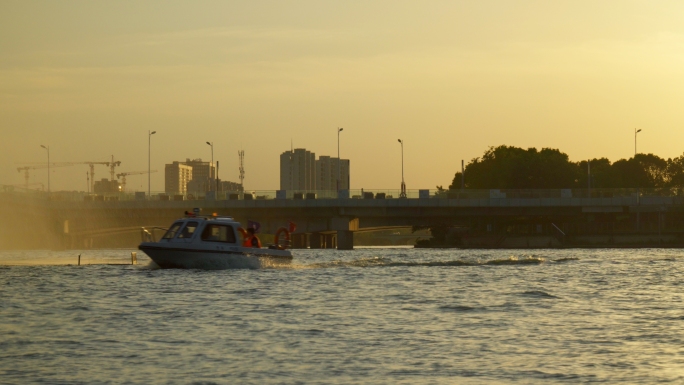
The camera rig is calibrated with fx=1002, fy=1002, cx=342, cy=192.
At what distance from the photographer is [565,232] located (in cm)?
12644

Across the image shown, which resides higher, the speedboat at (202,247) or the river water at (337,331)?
the speedboat at (202,247)

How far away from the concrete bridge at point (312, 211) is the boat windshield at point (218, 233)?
2455 inches

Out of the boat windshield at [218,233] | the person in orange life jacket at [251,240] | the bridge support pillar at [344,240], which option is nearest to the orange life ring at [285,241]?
the person in orange life jacket at [251,240]

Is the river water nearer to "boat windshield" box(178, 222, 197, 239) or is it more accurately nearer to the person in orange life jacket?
"boat windshield" box(178, 222, 197, 239)

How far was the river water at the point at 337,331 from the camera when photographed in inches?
672

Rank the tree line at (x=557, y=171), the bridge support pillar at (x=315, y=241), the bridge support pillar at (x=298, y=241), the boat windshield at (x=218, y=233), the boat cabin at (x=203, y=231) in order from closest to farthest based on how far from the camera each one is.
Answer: the boat cabin at (x=203, y=231) → the boat windshield at (x=218, y=233) → the bridge support pillar at (x=315, y=241) → the bridge support pillar at (x=298, y=241) → the tree line at (x=557, y=171)

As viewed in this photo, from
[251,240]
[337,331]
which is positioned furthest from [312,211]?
[337,331]

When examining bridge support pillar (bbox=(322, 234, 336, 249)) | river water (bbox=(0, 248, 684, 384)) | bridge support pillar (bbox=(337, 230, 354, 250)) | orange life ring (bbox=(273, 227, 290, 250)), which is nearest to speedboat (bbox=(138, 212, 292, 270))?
river water (bbox=(0, 248, 684, 384))

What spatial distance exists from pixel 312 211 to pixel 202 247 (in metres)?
67.3

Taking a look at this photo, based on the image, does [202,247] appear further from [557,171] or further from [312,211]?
[557,171]

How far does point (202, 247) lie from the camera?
44156mm

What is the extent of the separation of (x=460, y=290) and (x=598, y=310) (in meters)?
7.84

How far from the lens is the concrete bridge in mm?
108312

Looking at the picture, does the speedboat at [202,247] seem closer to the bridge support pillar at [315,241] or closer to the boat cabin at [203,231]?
the boat cabin at [203,231]
